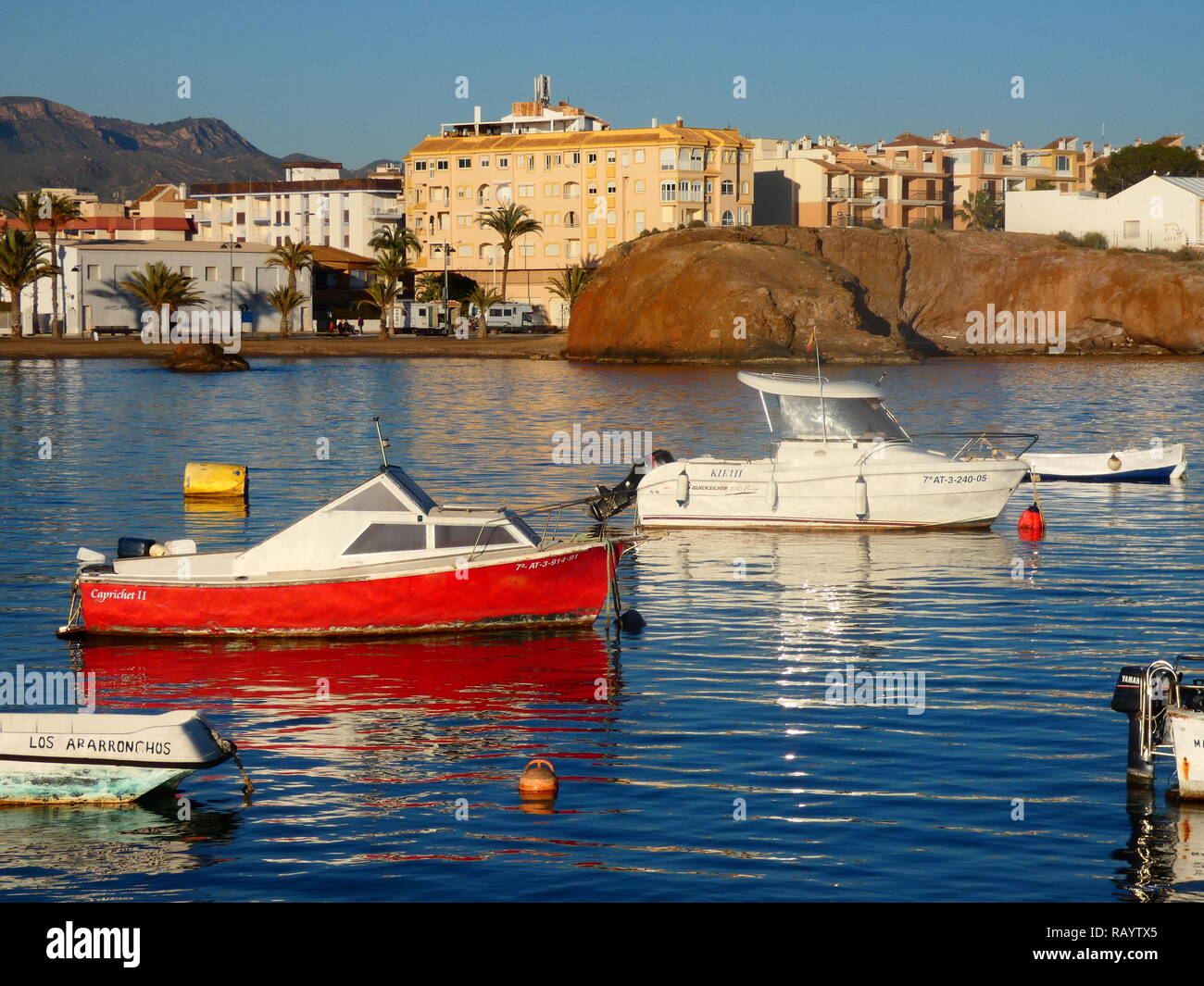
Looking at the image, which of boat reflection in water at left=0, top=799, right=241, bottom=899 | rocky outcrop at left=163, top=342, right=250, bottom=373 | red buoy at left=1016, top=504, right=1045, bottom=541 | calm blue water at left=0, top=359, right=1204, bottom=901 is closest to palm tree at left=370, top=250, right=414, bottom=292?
rocky outcrop at left=163, top=342, right=250, bottom=373

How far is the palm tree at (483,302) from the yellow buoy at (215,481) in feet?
345

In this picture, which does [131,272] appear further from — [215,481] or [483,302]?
[215,481]

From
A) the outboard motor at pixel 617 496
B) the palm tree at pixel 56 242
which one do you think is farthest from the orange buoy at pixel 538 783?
the palm tree at pixel 56 242

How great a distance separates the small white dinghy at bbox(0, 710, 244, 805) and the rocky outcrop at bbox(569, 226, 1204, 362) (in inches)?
4221

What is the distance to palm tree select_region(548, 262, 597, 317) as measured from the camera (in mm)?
152375

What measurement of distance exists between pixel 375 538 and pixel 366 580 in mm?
737

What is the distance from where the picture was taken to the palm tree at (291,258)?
5743 inches

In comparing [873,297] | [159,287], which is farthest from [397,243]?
[873,297]

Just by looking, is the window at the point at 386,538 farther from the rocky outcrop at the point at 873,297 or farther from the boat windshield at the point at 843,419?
the rocky outcrop at the point at 873,297

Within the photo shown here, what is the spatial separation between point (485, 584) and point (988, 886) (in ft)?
41.2

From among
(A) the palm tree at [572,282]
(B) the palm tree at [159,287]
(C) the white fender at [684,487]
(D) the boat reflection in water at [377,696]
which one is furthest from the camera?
(A) the palm tree at [572,282]

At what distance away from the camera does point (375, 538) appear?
26.2 m

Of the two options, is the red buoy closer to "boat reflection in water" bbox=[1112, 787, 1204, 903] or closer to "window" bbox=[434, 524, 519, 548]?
"window" bbox=[434, 524, 519, 548]
